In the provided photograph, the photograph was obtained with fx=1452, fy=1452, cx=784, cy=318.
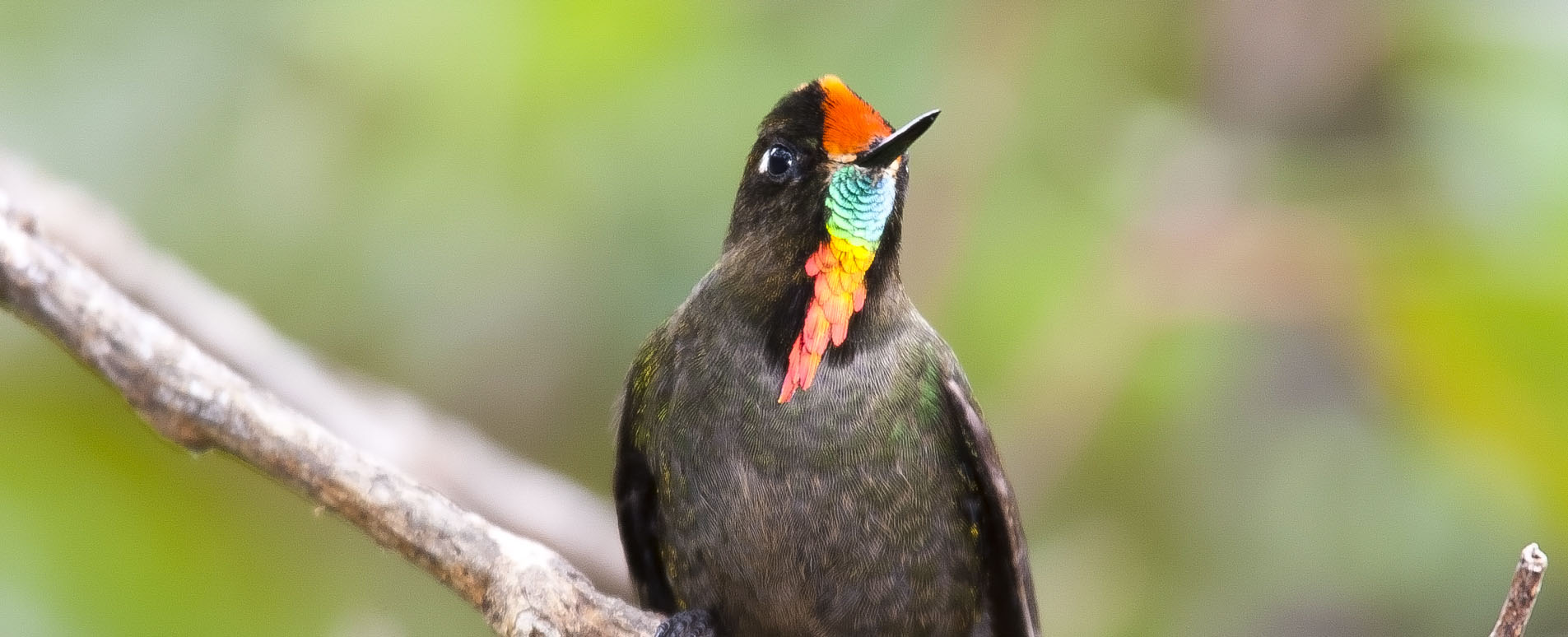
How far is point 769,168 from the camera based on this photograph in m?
2.39

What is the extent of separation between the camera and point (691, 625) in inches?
96.7

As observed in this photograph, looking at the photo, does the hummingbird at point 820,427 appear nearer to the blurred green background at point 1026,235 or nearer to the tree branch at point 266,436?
the tree branch at point 266,436

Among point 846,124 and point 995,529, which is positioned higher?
point 846,124

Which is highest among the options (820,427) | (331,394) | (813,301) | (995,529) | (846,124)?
(846,124)

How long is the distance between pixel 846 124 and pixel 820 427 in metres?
0.48

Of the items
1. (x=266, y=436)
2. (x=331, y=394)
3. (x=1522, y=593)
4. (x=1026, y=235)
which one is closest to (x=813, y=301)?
(x=266, y=436)

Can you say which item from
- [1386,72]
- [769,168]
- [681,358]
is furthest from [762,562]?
[1386,72]

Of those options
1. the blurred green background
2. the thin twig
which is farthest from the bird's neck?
the blurred green background

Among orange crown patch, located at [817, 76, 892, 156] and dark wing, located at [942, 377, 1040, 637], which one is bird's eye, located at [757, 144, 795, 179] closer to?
orange crown patch, located at [817, 76, 892, 156]

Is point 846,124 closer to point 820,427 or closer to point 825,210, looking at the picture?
point 825,210

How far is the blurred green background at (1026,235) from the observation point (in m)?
3.46

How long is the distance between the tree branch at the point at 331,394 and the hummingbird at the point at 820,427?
2.44ft

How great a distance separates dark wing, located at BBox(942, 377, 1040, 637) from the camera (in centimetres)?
243

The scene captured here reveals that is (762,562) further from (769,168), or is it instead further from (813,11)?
(813,11)
